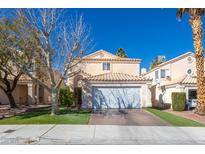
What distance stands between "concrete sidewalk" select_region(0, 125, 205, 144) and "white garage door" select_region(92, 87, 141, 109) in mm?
9658

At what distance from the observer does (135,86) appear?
819 inches

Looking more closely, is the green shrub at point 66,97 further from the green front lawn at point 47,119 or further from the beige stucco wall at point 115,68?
the green front lawn at point 47,119

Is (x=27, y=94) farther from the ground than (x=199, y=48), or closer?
closer

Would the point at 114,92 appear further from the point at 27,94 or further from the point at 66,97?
the point at 27,94

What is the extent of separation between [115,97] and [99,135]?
1164cm

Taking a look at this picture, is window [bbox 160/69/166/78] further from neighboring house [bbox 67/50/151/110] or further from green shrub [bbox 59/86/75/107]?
green shrub [bbox 59/86/75/107]

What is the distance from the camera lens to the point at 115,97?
2048 cm

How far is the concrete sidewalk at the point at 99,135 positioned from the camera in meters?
8.16

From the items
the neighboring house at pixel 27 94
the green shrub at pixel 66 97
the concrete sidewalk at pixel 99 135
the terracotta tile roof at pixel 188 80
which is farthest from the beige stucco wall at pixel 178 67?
the neighboring house at pixel 27 94

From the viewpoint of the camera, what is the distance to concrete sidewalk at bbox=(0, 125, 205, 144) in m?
8.16

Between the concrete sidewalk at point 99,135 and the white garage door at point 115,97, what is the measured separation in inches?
380

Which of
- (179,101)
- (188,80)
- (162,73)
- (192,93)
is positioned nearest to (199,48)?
(179,101)

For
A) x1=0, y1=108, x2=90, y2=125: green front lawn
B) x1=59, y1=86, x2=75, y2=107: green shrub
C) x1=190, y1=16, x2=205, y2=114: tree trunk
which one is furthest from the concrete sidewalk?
x1=59, y1=86, x2=75, y2=107: green shrub
